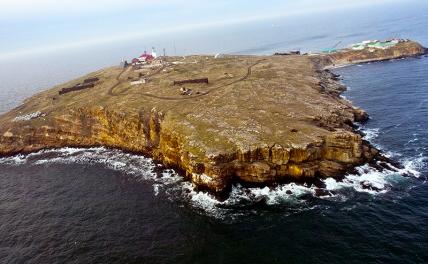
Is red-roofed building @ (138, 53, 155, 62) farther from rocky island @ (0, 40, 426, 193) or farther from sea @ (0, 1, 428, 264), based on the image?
sea @ (0, 1, 428, 264)

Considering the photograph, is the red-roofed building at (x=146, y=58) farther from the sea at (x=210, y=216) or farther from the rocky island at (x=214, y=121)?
the sea at (x=210, y=216)

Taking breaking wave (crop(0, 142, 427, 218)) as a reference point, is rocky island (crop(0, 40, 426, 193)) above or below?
above

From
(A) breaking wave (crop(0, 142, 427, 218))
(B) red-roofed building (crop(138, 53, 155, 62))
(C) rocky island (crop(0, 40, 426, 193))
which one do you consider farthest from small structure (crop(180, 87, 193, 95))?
(B) red-roofed building (crop(138, 53, 155, 62))

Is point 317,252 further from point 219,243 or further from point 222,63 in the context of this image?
point 222,63

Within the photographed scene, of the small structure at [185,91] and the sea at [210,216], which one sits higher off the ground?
the small structure at [185,91]

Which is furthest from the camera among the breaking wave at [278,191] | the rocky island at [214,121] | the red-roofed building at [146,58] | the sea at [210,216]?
the red-roofed building at [146,58]

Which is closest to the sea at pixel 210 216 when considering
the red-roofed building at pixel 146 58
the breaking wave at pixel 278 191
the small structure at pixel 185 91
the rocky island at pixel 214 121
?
the breaking wave at pixel 278 191

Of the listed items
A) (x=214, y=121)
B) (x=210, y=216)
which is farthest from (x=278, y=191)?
(x=214, y=121)

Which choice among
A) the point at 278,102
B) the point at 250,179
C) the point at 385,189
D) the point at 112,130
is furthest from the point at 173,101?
the point at 385,189
